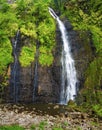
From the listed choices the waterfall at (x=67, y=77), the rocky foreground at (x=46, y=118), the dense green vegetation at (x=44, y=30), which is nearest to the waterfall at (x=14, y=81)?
the dense green vegetation at (x=44, y=30)

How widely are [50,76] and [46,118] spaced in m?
9.93

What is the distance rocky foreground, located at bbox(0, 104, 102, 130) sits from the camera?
875 inches

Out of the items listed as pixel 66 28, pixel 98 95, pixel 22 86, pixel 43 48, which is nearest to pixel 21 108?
pixel 22 86

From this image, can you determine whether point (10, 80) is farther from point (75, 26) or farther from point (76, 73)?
point (75, 26)

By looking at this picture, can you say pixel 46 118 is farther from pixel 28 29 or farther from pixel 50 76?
pixel 28 29

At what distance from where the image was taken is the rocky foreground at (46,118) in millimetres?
22234

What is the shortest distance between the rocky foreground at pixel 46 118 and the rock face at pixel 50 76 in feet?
9.41

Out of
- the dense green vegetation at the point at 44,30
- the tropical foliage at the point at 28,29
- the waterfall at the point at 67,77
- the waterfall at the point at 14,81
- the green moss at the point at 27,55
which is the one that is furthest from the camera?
the tropical foliage at the point at 28,29

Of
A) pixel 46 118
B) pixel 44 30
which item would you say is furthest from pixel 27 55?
pixel 46 118

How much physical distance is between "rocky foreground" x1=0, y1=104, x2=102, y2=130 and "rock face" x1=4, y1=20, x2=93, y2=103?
2867mm

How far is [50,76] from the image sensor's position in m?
34.5

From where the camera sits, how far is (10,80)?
33.7 metres

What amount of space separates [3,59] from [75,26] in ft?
35.4

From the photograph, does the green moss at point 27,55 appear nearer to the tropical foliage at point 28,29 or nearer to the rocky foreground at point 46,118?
the tropical foliage at point 28,29
